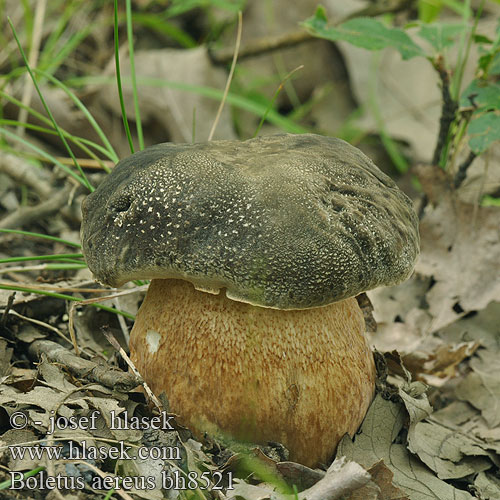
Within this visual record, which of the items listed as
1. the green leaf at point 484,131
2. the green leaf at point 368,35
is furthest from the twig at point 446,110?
the green leaf at point 484,131

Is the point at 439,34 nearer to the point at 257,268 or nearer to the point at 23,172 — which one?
the point at 257,268

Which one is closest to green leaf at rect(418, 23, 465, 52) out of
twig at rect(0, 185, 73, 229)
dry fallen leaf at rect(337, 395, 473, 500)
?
dry fallen leaf at rect(337, 395, 473, 500)

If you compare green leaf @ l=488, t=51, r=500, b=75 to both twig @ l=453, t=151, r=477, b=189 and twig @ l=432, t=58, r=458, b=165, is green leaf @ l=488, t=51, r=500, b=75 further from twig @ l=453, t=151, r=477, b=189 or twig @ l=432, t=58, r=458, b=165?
twig @ l=453, t=151, r=477, b=189

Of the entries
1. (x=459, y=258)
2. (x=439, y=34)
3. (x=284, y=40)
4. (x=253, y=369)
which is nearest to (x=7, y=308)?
(x=253, y=369)

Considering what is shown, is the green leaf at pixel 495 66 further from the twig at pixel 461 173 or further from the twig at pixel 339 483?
the twig at pixel 339 483

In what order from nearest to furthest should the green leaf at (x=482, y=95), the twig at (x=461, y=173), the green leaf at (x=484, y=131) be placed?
the green leaf at (x=484, y=131) < the green leaf at (x=482, y=95) < the twig at (x=461, y=173)

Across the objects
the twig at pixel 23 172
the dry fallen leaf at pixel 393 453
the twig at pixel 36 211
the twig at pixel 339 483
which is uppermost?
the twig at pixel 23 172
